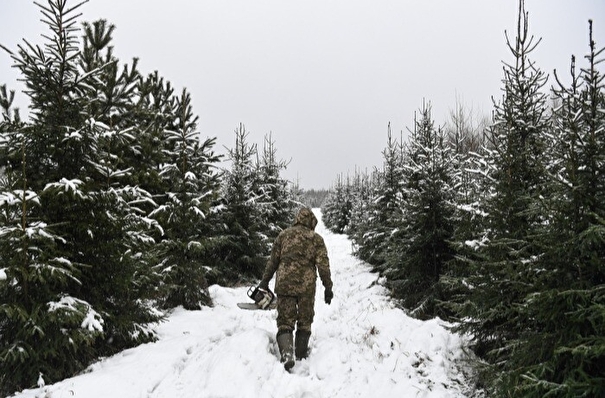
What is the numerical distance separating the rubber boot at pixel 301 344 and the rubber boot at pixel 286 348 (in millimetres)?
200

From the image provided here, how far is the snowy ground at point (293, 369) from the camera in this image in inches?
189

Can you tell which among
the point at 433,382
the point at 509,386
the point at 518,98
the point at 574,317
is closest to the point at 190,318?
the point at 433,382

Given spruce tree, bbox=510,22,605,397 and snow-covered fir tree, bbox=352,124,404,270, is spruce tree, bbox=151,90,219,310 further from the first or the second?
spruce tree, bbox=510,22,605,397

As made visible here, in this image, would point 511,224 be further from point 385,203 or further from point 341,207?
point 341,207

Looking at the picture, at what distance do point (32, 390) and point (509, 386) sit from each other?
6.04m

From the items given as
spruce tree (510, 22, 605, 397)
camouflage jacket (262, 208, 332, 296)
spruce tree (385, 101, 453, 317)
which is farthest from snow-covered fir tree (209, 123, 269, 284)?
spruce tree (510, 22, 605, 397)

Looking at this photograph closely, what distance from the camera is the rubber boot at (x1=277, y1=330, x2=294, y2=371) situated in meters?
5.30

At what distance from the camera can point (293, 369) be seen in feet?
17.5

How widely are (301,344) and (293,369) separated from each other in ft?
1.55

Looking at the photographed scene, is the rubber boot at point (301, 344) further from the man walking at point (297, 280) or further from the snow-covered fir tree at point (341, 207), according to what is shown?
the snow-covered fir tree at point (341, 207)

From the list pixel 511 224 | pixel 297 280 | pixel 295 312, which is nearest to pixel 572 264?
pixel 511 224

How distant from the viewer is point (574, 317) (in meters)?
3.42

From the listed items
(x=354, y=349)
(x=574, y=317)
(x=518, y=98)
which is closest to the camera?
(x=574, y=317)

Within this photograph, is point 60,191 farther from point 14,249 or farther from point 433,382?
point 433,382
